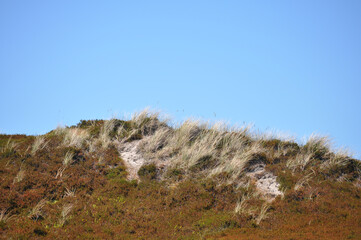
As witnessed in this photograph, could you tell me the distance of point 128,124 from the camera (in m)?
20.0

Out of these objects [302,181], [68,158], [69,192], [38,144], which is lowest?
[69,192]

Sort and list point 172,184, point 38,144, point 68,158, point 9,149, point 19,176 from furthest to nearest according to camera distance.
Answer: point 38,144 < point 9,149 < point 68,158 < point 172,184 < point 19,176

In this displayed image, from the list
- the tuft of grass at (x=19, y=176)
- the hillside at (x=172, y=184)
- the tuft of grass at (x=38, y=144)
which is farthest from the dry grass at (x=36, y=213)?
the tuft of grass at (x=38, y=144)

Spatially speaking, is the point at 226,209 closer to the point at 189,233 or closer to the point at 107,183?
the point at 189,233

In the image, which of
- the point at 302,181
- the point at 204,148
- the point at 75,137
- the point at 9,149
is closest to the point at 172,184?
the point at 204,148

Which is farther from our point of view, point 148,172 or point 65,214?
point 148,172

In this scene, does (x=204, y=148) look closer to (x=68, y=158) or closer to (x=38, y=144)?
(x=68, y=158)

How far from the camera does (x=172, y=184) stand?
48.8 feet

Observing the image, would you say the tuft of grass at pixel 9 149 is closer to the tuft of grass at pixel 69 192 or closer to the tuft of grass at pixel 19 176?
the tuft of grass at pixel 19 176

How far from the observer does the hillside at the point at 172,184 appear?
11711 mm

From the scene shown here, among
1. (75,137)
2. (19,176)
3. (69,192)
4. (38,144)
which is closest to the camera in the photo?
(69,192)

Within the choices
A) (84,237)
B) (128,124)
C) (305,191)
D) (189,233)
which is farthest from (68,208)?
(305,191)

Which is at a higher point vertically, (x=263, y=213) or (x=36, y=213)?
(x=263, y=213)

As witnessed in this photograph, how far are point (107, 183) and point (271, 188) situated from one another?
7.42 meters
